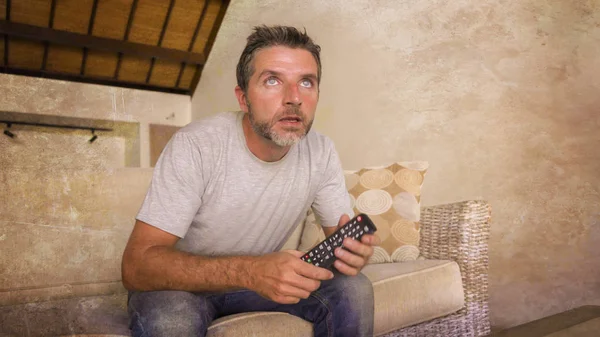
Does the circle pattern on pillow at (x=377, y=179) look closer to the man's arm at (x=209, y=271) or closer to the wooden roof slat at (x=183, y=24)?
the man's arm at (x=209, y=271)

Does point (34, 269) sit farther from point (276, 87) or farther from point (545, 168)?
point (545, 168)

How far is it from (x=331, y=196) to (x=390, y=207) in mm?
551

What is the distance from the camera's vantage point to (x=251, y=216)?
113 centimetres

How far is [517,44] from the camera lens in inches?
86.9

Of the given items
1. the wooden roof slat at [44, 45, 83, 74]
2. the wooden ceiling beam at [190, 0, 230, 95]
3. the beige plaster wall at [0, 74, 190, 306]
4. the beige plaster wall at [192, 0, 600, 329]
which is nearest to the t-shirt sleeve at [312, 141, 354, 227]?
the beige plaster wall at [0, 74, 190, 306]

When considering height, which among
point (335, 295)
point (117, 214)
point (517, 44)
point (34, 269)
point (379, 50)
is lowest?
point (34, 269)

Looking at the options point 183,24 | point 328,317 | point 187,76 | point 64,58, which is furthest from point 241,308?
point 187,76

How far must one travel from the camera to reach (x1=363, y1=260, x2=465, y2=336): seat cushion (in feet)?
4.33

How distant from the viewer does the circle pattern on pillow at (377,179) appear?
5.81 feet

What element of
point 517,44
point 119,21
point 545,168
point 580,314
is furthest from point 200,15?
point 580,314

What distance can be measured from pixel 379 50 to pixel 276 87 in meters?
1.72

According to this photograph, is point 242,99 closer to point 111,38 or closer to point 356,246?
point 356,246

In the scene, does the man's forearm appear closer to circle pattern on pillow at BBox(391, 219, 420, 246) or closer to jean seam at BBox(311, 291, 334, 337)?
jean seam at BBox(311, 291, 334, 337)

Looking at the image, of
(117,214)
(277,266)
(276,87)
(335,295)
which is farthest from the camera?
(117,214)
